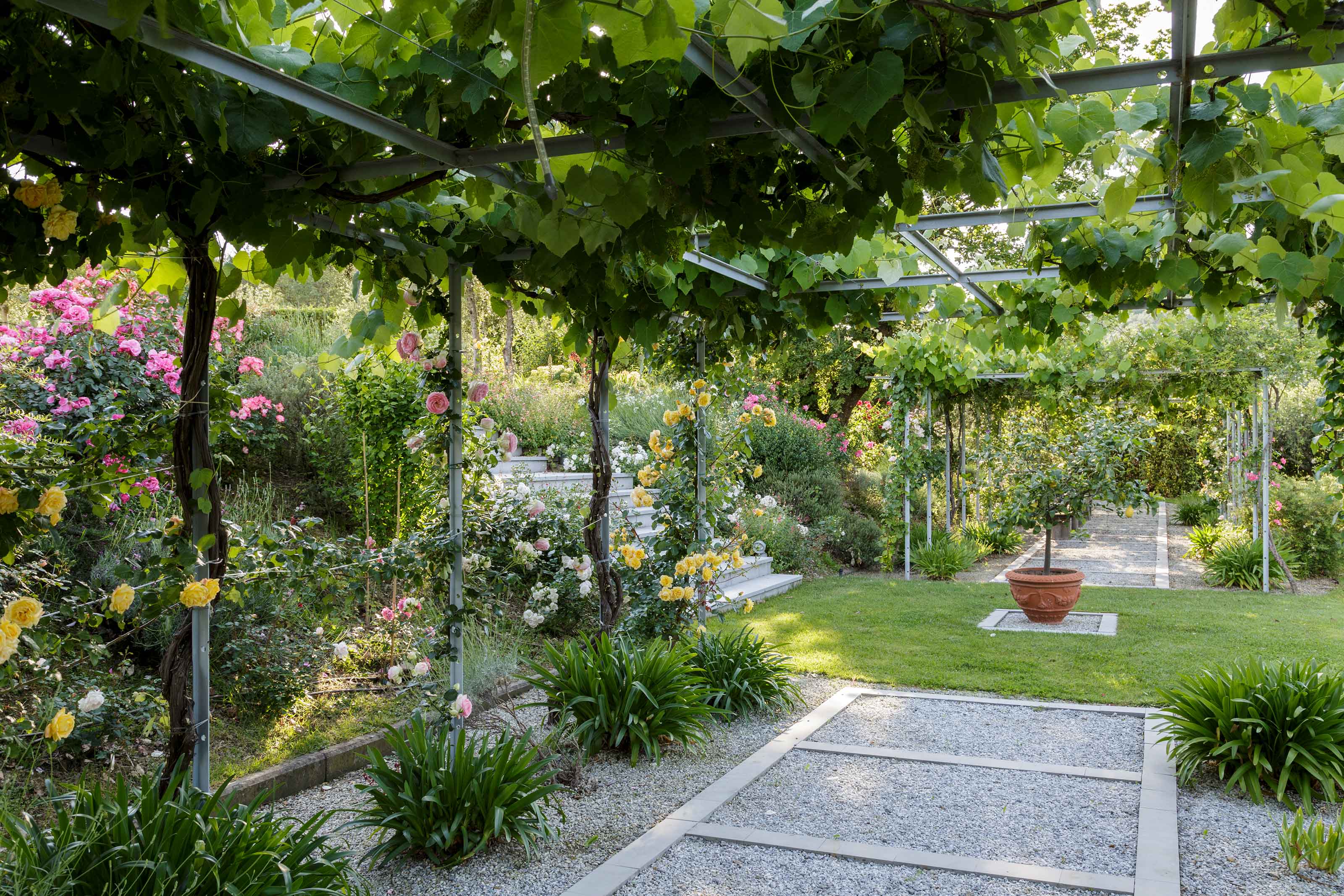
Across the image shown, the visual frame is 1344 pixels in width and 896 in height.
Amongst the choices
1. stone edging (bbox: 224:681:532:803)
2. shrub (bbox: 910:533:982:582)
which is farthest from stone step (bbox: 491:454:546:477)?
shrub (bbox: 910:533:982:582)

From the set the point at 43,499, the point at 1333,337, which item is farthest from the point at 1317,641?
the point at 43,499

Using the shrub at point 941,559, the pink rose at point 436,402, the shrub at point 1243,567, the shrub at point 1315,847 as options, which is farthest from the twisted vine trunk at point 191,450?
the shrub at point 1243,567

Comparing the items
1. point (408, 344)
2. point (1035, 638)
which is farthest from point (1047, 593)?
point (408, 344)

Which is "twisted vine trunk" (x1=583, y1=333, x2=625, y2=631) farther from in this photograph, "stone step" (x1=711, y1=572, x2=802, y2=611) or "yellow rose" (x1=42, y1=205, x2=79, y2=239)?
"stone step" (x1=711, y1=572, x2=802, y2=611)

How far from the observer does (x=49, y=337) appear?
419 cm

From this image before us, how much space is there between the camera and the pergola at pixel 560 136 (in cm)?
161

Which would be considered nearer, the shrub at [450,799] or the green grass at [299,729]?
the shrub at [450,799]

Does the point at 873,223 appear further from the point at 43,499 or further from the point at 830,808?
the point at 830,808

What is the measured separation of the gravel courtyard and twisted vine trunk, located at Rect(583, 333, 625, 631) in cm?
91

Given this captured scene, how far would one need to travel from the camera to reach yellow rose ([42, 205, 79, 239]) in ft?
7.42

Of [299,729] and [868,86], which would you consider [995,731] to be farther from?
[868,86]

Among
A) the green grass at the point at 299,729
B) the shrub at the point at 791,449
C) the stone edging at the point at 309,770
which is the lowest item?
the stone edging at the point at 309,770

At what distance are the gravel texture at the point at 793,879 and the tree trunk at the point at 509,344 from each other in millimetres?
12281

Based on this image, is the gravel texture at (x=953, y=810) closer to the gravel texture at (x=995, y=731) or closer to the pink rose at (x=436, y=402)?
the gravel texture at (x=995, y=731)
